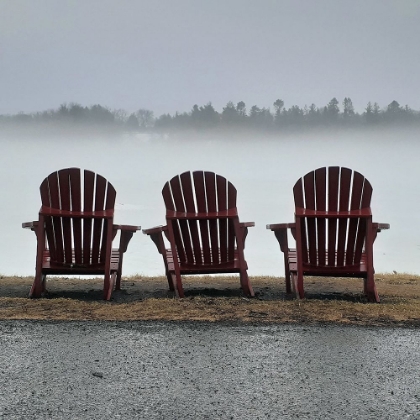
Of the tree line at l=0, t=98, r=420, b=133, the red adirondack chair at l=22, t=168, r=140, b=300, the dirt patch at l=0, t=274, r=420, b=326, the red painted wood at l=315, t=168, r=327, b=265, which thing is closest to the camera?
the dirt patch at l=0, t=274, r=420, b=326

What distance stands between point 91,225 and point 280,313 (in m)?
2.18

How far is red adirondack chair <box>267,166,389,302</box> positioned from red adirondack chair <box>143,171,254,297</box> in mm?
549

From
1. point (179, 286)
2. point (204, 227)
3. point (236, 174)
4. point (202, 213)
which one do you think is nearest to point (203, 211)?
point (202, 213)

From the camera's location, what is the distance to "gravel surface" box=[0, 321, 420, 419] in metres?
3.01

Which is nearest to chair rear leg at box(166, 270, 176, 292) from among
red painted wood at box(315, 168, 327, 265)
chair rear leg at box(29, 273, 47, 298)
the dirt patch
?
the dirt patch

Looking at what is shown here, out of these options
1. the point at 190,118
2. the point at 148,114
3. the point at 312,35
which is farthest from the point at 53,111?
the point at 312,35

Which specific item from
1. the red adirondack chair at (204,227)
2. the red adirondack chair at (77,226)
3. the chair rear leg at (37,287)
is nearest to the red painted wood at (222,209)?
the red adirondack chair at (204,227)

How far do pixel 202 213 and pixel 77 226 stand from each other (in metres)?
1.20

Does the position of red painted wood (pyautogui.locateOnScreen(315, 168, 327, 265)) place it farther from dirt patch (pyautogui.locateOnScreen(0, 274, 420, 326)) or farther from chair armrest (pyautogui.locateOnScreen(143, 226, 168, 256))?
chair armrest (pyautogui.locateOnScreen(143, 226, 168, 256))

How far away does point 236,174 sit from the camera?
158m

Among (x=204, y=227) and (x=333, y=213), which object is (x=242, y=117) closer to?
(x=204, y=227)

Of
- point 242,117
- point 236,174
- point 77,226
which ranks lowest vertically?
point 236,174

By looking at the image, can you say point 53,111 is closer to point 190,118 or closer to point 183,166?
point 190,118

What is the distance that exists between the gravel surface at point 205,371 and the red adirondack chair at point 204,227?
1.69 metres
